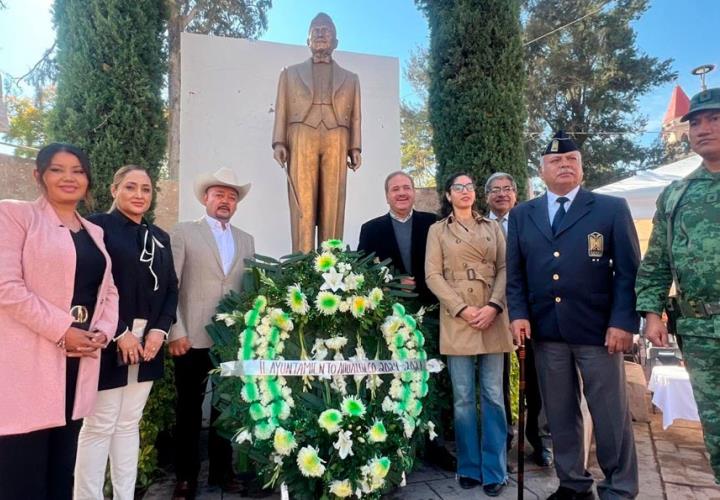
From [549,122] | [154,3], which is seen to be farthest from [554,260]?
[549,122]

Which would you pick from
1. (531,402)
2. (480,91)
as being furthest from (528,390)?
(480,91)

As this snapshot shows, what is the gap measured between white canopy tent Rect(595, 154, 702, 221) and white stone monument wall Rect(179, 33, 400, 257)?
3280 mm

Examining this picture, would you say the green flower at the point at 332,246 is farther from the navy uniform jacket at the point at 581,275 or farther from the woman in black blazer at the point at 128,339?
the navy uniform jacket at the point at 581,275

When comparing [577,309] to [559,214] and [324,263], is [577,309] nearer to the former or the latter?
[559,214]

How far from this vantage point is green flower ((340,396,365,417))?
244cm

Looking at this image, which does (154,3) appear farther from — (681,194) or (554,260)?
(681,194)

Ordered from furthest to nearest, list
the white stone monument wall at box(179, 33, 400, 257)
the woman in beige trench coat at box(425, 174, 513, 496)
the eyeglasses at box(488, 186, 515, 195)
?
the white stone monument wall at box(179, 33, 400, 257)
the eyeglasses at box(488, 186, 515, 195)
the woman in beige trench coat at box(425, 174, 513, 496)

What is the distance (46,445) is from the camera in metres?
1.95

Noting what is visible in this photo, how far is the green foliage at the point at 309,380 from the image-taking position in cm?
242

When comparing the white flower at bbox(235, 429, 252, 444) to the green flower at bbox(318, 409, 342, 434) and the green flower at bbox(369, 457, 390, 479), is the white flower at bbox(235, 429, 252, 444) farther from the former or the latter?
the green flower at bbox(369, 457, 390, 479)

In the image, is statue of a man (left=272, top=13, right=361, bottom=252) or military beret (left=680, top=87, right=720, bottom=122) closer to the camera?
military beret (left=680, top=87, right=720, bottom=122)

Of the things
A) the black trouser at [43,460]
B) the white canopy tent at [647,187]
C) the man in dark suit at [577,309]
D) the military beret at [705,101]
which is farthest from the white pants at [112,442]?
the white canopy tent at [647,187]

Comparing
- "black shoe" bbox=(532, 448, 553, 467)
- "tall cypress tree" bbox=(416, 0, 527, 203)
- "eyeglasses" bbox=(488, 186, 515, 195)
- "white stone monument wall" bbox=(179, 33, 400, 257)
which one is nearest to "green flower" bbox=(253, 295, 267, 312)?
"eyeglasses" bbox=(488, 186, 515, 195)

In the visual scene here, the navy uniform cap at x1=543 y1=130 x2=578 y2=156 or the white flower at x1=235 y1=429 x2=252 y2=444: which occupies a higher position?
the navy uniform cap at x1=543 y1=130 x2=578 y2=156
